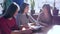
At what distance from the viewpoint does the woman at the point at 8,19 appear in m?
1.12

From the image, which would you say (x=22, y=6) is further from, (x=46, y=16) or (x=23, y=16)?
(x=46, y=16)

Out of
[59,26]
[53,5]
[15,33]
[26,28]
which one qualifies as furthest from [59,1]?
[15,33]

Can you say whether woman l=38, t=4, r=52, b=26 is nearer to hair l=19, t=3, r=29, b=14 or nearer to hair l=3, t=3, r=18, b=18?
hair l=19, t=3, r=29, b=14

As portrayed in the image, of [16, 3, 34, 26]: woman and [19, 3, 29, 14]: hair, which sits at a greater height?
[19, 3, 29, 14]: hair

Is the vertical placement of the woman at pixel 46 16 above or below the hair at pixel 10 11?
below

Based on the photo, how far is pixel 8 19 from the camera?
1.14 meters

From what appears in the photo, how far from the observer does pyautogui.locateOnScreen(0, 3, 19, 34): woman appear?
1123 millimetres

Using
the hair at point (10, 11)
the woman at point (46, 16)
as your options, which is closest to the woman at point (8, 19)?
the hair at point (10, 11)

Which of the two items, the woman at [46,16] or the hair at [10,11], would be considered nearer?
the hair at [10,11]

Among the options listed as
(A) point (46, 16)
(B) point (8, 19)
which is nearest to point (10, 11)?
(B) point (8, 19)

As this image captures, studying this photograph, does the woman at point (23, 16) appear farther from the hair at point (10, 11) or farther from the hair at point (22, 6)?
the hair at point (10, 11)

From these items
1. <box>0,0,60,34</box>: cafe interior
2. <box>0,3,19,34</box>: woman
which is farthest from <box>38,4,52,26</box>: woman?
<box>0,3,19,34</box>: woman

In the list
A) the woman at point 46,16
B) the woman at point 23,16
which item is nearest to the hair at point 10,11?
the woman at point 23,16

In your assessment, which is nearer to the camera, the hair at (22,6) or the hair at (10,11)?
the hair at (10,11)
